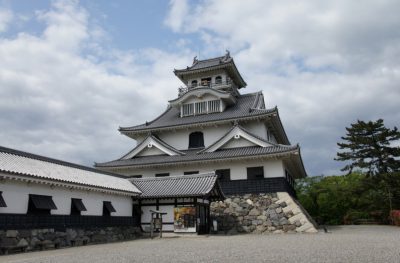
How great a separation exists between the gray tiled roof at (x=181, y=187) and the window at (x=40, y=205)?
7.05 metres

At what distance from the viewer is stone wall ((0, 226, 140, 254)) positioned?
Answer: 1275 centimetres

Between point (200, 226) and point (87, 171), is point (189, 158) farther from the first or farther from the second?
point (87, 171)

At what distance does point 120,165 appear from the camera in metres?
27.1

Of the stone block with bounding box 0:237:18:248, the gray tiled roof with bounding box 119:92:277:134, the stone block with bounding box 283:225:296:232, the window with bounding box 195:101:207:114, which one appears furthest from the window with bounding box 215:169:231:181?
the stone block with bounding box 0:237:18:248

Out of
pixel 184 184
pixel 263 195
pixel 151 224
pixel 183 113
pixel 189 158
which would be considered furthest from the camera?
pixel 183 113

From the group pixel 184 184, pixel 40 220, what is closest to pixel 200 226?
pixel 184 184

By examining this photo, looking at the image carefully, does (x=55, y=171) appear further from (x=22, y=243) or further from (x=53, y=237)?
(x=22, y=243)

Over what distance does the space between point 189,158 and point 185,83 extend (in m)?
13.0

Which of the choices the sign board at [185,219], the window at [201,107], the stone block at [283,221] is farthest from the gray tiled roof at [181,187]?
the window at [201,107]

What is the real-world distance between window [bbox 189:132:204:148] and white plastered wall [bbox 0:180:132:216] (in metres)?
8.97

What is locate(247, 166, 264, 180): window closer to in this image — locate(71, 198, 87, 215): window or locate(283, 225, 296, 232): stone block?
locate(283, 225, 296, 232): stone block

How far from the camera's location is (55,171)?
16.6 m

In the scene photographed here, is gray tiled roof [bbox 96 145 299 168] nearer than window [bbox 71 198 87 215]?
No

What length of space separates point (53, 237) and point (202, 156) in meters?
12.5
